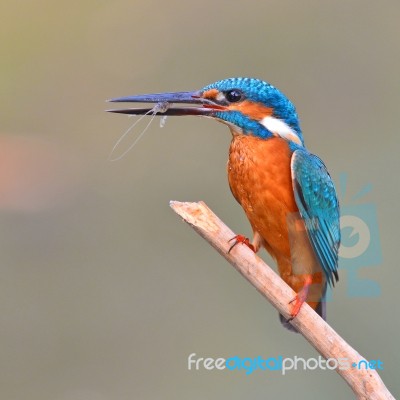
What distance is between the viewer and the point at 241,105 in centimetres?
244

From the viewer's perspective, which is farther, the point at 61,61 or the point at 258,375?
the point at 61,61

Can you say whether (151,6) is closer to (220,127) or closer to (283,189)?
(220,127)

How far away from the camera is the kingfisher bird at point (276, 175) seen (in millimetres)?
2443

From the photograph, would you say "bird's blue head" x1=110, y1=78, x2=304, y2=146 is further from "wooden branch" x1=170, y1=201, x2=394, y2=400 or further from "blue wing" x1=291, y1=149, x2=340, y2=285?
"wooden branch" x1=170, y1=201, x2=394, y2=400

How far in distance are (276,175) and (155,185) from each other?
1.81 metres

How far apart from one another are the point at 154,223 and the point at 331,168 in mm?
729

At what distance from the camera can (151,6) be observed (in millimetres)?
5125

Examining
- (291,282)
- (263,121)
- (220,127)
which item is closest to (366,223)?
(291,282)

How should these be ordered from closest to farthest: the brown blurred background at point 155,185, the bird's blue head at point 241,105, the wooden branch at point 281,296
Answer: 1. the wooden branch at point 281,296
2. the bird's blue head at point 241,105
3. the brown blurred background at point 155,185

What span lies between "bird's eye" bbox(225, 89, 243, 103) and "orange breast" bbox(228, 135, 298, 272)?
0.10m
